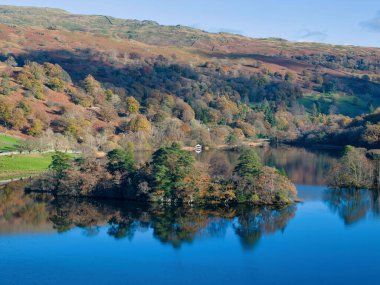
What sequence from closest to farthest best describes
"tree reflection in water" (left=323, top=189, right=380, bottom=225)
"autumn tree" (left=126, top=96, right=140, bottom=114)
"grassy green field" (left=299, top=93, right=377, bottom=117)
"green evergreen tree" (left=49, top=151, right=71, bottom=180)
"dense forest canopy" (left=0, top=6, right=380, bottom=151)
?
1. "tree reflection in water" (left=323, top=189, right=380, bottom=225)
2. "green evergreen tree" (left=49, top=151, right=71, bottom=180)
3. "dense forest canopy" (left=0, top=6, right=380, bottom=151)
4. "autumn tree" (left=126, top=96, right=140, bottom=114)
5. "grassy green field" (left=299, top=93, right=377, bottom=117)

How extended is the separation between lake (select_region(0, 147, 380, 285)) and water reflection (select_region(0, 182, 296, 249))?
0.26ft

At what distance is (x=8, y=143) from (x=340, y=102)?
9829 cm

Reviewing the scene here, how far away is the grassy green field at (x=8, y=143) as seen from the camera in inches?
2830

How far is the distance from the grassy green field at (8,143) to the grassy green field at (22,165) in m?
3.97

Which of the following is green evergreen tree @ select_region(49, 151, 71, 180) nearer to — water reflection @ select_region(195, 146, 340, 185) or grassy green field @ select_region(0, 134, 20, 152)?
Result: water reflection @ select_region(195, 146, 340, 185)

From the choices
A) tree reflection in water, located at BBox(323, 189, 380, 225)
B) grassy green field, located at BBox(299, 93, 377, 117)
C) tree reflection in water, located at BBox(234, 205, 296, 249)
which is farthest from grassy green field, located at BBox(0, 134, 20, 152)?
grassy green field, located at BBox(299, 93, 377, 117)

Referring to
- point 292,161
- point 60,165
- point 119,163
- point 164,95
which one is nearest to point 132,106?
point 164,95

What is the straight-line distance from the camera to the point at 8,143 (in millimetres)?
75250

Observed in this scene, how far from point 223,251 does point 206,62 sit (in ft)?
446

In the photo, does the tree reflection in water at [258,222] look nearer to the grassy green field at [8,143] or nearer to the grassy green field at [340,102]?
the grassy green field at [8,143]

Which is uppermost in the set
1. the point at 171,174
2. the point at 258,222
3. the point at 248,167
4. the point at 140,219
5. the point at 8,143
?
the point at 248,167

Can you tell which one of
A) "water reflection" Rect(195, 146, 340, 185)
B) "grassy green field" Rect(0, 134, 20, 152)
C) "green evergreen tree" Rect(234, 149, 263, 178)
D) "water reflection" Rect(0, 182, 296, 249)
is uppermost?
"green evergreen tree" Rect(234, 149, 263, 178)

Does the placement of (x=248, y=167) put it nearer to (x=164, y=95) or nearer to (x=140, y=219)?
(x=140, y=219)

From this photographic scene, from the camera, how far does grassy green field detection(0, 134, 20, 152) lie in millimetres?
71875
